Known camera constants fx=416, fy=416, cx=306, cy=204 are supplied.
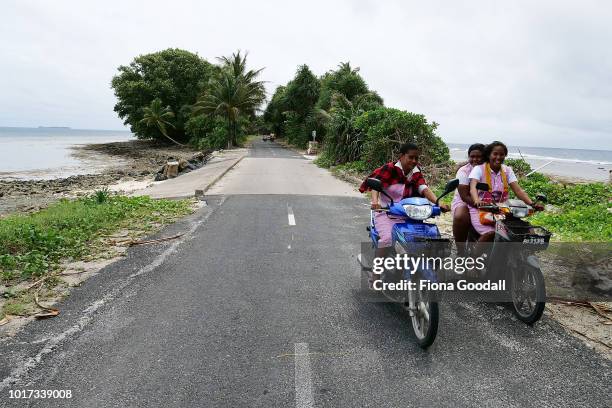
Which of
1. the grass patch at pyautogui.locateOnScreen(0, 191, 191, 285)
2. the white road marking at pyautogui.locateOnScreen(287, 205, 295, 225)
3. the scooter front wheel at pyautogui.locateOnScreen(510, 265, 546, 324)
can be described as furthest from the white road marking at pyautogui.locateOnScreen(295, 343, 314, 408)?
the white road marking at pyautogui.locateOnScreen(287, 205, 295, 225)

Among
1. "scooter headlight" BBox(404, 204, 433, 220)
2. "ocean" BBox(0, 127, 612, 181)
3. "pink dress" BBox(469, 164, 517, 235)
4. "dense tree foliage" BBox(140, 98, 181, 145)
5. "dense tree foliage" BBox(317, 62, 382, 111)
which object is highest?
"dense tree foliage" BBox(317, 62, 382, 111)

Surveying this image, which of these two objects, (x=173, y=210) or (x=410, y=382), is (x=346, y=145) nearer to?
(x=173, y=210)

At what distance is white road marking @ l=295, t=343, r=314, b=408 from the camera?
303 cm

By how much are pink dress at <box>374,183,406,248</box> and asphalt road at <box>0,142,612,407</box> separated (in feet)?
2.63

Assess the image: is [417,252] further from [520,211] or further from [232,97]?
[232,97]

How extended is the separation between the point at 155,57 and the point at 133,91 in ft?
17.1

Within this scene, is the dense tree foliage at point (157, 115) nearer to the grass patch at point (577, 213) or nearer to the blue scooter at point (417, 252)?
the grass patch at point (577, 213)

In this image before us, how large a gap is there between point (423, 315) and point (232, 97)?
3950 cm

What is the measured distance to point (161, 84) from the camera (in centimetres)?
5025

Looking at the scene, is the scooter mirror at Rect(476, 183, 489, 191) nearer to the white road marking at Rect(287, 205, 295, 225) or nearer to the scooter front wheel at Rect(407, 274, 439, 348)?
the scooter front wheel at Rect(407, 274, 439, 348)

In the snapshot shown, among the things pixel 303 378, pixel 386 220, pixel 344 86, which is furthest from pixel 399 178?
pixel 344 86

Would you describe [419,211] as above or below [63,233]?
above

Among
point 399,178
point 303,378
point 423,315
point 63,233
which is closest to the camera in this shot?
point 303,378

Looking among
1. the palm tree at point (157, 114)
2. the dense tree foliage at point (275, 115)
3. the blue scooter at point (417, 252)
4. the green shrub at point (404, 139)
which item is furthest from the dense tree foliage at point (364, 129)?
the dense tree foliage at point (275, 115)
